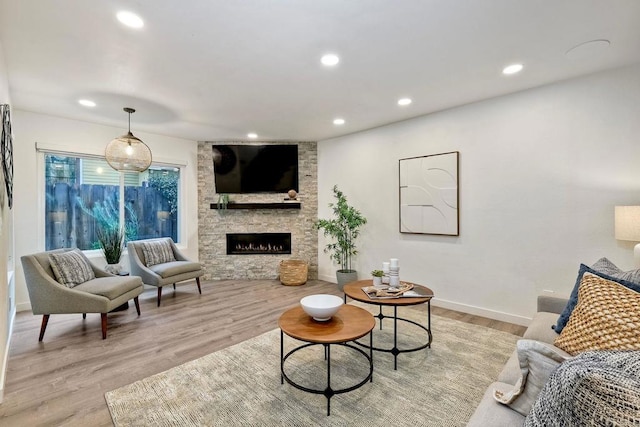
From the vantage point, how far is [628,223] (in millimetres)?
2309

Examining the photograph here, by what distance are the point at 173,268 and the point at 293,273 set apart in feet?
6.20

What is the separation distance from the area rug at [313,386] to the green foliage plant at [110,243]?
8.47ft

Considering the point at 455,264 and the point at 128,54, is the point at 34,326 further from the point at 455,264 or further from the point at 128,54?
the point at 455,264

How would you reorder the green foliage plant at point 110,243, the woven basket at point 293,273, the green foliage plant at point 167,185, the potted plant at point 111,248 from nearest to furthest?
the potted plant at point 111,248 < the green foliage plant at point 110,243 < the woven basket at point 293,273 < the green foliage plant at point 167,185

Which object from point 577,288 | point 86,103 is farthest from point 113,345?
point 577,288

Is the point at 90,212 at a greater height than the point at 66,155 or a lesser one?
lesser

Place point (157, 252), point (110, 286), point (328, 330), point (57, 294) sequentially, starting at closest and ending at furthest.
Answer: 1. point (328, 330)
2. point (57, 294)
3. point (110, 286)
4. point (157, 252)

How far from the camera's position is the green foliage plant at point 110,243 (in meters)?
4.12

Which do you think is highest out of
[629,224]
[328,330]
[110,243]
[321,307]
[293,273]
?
[629,224]

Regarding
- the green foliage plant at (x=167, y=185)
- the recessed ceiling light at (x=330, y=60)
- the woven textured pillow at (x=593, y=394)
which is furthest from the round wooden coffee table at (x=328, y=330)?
the green foliage plant at (x=167, y=185)

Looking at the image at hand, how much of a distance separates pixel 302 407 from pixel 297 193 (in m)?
4.07

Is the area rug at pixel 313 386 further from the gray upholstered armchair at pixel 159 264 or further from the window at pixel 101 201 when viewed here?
the window at pixel 101 201

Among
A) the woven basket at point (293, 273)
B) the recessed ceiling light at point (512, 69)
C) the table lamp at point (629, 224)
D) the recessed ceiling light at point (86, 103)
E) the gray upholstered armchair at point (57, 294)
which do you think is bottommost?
the woven basket at point (293, 273)

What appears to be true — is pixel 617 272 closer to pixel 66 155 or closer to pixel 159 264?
pixel 159 264
